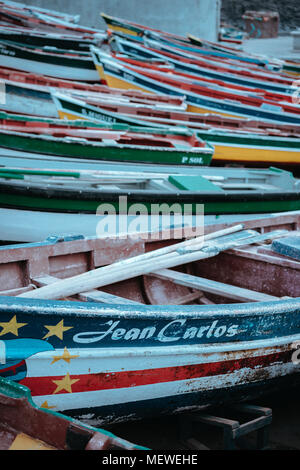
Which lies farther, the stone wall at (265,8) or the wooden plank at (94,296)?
the stone wall at (265,8)

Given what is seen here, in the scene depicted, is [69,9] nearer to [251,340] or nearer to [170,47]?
[170,47]

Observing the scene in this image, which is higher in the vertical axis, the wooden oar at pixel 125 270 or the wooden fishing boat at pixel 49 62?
the wooden fishing boat at pixel 49 62

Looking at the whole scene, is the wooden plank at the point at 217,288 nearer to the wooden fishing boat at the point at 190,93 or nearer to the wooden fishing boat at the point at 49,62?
the wooden fishing boat at the point at 190,93

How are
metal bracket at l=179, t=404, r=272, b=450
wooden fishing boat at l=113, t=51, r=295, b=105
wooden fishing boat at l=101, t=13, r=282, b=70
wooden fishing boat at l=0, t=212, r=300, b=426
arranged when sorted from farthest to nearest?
wooden fishing boat at l=101, t=13, r=282, b=70 → wooden fishing boat at l=113, t=51, r=295, b=105 → metal bracket at l=179, t=404, r=272, b=450 → wooden fishing boat at l=0, t=212, r=300, b=426

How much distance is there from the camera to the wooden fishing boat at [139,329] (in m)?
3.18

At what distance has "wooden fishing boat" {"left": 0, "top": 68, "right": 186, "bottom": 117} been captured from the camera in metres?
10.9

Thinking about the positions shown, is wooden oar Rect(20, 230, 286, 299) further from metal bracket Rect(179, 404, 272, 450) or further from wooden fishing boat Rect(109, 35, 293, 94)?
wooden fishing boat Rect(109, 35, 293, 94)

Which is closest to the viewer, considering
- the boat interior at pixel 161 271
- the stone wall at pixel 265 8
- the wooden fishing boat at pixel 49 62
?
the boat interior at pixel 161 271

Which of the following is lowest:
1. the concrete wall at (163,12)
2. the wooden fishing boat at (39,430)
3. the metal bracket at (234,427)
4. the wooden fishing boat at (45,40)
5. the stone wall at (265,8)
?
the metal bracket at (234,427)

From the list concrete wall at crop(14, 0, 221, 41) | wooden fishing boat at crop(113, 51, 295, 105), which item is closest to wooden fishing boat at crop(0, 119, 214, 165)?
wooden fishing boat at crop(113, 51, 295, 105)

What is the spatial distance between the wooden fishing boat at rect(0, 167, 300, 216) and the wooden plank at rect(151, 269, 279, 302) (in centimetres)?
175

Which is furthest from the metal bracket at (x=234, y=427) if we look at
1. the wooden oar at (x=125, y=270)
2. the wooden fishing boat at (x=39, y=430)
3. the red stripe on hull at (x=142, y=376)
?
the wooden fishing boat at (x=39, y=430)

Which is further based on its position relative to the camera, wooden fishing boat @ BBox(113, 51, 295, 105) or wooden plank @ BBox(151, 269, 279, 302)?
wooden fishing boat @ BBox(113, 51, 295, 105)

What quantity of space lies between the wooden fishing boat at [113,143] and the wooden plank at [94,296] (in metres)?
3.67
